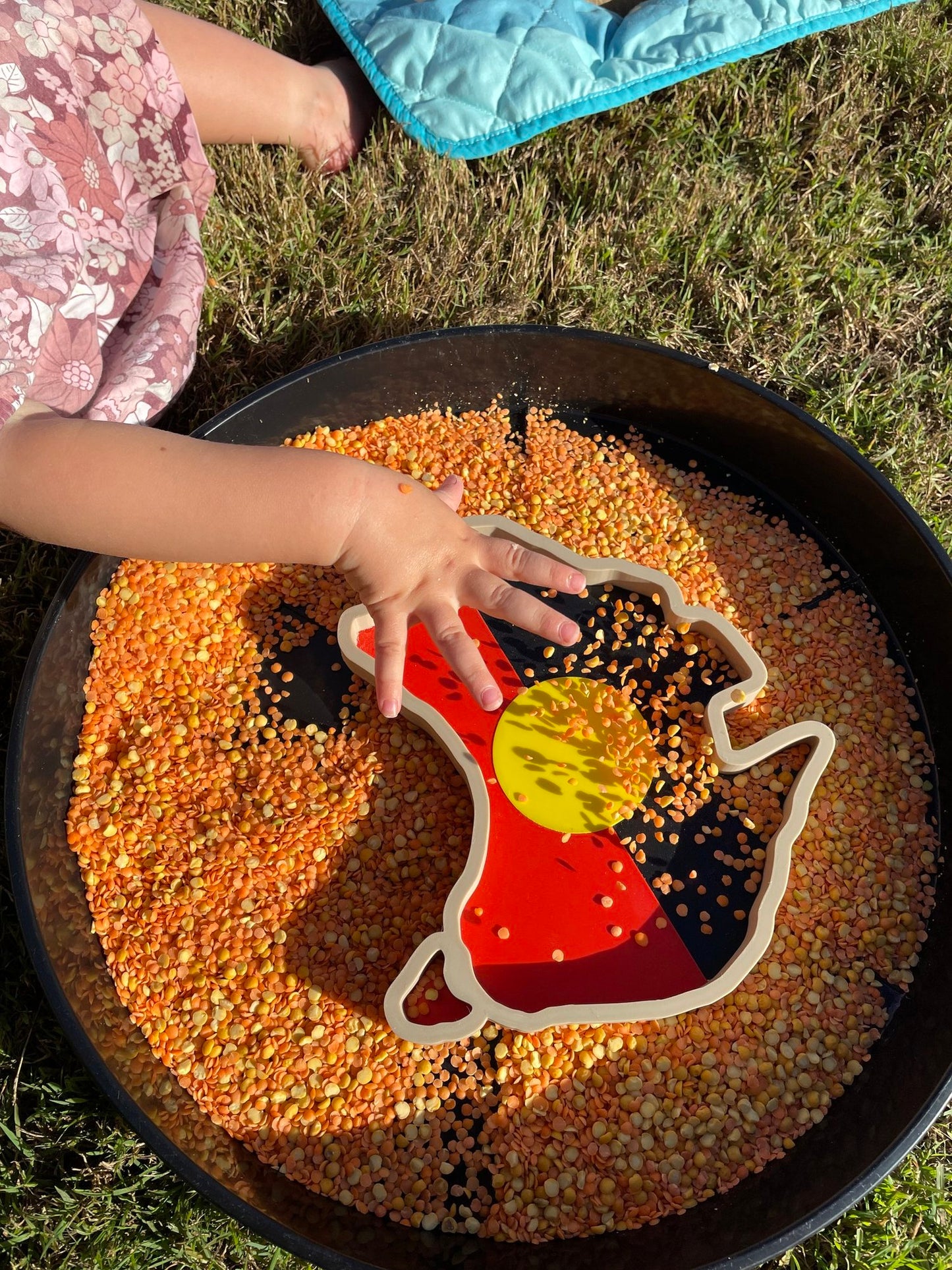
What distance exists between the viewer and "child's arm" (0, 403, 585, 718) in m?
1.24

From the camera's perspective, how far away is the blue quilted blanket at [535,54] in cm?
204

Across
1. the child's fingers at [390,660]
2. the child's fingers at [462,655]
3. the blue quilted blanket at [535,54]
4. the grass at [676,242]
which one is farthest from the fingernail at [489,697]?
the blue quilted blanket at [535,54]

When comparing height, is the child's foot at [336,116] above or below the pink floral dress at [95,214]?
above

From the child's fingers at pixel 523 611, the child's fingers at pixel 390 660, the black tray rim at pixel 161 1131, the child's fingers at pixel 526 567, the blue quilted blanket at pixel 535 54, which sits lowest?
the black tray rim at pixel 161 1131

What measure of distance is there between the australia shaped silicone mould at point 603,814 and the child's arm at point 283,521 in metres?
0.18

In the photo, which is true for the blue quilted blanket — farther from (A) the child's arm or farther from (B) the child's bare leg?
(A) the child's arm

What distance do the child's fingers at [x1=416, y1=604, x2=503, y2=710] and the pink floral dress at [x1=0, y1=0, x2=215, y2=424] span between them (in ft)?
2.05

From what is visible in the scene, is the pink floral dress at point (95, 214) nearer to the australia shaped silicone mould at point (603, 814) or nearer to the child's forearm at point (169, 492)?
the child's forearm at point (169, 492)

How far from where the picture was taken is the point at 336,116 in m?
2.11

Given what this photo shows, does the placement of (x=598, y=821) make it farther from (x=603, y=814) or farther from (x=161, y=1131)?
(x=161, y=1131)

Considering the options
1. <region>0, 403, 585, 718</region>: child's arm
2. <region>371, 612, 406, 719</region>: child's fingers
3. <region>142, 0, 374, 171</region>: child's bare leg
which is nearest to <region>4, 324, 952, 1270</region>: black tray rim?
<region>0, 403, 585, 718</region>: child's arm

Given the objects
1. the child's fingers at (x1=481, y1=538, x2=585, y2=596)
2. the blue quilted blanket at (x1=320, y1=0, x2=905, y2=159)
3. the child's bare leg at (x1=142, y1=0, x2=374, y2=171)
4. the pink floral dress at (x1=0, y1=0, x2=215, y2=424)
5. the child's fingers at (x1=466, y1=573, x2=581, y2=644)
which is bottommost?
the child's fingers at (x1=466, y1=573, x2=581, y2=644)

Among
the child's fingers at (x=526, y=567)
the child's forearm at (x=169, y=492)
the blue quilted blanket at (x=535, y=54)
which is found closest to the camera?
the child's forearm at (x=169, y=492)

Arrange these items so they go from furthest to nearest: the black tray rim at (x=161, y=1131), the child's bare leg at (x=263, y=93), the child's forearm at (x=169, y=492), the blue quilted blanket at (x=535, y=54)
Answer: the blue quilted blanket at (x=535, y=54)
the child's bare leg at (x=263, y=93)
the child's forearm at (x=169, y=492)
the black tray rim at (x=161, y=1131)
